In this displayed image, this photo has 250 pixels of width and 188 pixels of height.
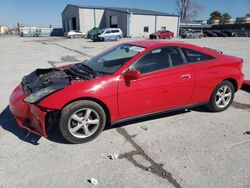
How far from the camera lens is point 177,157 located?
3.00m

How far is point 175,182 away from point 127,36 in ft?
124

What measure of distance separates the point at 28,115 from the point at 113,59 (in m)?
1.79

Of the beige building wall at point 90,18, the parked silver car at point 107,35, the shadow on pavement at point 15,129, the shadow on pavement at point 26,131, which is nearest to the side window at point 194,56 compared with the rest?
the shadow on pavement at point 26,131

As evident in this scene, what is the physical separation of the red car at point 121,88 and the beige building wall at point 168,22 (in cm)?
3985

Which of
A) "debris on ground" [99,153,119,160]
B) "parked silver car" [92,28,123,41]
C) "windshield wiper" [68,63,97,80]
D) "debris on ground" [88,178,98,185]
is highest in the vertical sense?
"parked silver car" [92,28,123,41]

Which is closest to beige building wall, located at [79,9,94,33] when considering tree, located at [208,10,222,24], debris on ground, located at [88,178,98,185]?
debris on ground, located at [88,178,98,185]

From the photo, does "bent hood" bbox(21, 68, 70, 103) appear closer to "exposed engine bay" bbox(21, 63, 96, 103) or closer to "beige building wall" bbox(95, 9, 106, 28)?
"exposed engine bay" bbox(21, 63, 96, 103)

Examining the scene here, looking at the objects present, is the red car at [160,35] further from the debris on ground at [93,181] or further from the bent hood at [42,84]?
the debris on ground at [93,181]

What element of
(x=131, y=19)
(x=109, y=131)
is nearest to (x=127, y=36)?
(x=131, y=19)

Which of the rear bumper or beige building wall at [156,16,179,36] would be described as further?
beige building wall at [156,16,179,36]

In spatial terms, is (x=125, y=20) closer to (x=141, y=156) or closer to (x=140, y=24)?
(x=140, y=24)

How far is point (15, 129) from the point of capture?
3.72 metres

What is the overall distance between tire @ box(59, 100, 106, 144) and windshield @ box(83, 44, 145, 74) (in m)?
0.67

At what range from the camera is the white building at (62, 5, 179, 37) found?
3888 centimetres
